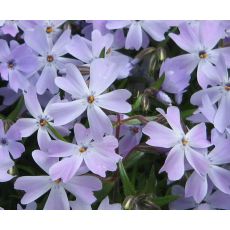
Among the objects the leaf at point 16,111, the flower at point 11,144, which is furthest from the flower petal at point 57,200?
the leaf at point 16,111

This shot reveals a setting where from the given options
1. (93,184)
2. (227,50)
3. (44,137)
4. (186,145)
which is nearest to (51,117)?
(44,137)

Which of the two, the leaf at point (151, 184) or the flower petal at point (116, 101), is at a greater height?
the flower petal at point (116, 101)

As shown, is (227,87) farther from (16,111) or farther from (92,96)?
(16,111)

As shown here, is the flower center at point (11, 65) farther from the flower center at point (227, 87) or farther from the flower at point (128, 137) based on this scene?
the flower center at point (227, 87)

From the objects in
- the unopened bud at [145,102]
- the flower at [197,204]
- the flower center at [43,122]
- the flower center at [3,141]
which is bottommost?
the flower at [197,204]

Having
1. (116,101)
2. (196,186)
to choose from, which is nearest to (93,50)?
(116,101)

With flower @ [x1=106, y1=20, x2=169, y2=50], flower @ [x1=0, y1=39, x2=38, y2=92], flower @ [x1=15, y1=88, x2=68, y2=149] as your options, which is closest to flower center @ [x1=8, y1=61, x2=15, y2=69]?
flower @ [x1=0, y1=39, x2=38, y2=92]
